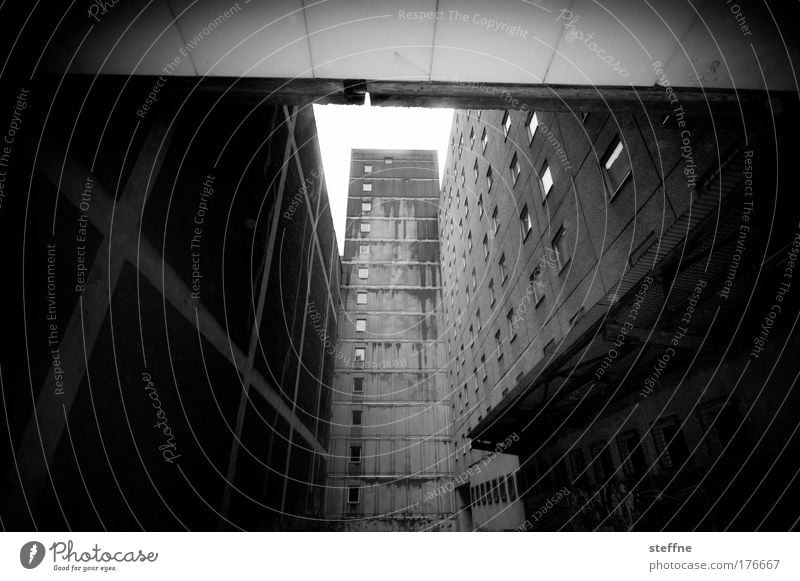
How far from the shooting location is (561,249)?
12.2m

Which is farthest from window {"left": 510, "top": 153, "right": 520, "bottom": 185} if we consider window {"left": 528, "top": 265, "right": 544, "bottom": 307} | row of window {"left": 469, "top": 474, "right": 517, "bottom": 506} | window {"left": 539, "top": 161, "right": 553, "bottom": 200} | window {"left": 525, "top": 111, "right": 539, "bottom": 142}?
row of window {"left": 469, "top": 474, "right": 517, "bottom": 506}

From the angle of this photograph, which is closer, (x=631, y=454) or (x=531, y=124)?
(x=631, y=454)

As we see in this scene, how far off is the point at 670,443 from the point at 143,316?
955 cm

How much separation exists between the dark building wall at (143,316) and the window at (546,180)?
29.4 feet

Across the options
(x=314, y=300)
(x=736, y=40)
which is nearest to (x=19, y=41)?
(x=736, y=40)

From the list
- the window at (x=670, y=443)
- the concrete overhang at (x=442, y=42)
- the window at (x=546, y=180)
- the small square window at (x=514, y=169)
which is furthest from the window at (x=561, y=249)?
the concrete overhang at (x=442, y=42)

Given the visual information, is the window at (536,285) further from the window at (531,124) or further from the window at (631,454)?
the window at (631,454)

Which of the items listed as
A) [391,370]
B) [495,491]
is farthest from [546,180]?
[391,370]

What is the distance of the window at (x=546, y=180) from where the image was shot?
1295 centimetres

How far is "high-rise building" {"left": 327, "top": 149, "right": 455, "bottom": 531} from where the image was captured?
28.2 meters

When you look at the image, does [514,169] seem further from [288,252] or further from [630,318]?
[630,318]

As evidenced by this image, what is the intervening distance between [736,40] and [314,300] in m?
14.8

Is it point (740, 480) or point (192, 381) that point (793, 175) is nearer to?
point (740, 480)

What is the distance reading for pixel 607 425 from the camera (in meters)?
9.46
